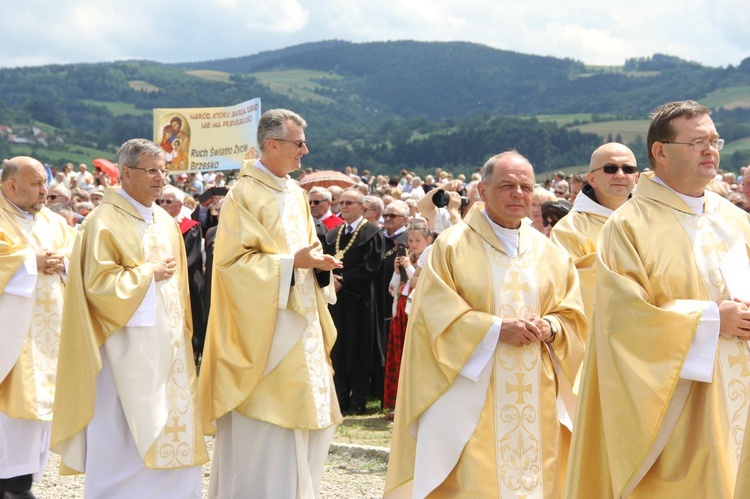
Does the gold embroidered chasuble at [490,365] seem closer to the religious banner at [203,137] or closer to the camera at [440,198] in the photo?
the camera at [440,198]

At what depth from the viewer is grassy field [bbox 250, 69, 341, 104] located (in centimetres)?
15212

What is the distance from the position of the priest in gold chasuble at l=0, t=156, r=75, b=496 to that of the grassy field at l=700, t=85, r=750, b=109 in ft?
303

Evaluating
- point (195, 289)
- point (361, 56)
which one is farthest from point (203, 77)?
point (195, 289)

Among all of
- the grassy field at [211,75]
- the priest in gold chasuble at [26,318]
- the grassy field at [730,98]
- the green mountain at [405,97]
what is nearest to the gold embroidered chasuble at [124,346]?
the priest in gold chasuble at [26,318]

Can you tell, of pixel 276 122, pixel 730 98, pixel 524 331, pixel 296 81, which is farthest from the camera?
pixel 296 81

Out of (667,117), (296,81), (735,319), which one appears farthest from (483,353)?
(296,81)

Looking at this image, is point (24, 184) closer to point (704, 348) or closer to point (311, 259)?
point (311, 259)

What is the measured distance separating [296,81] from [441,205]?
16178 cm

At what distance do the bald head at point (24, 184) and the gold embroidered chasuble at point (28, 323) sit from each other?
68 mm

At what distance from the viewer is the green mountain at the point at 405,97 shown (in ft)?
240

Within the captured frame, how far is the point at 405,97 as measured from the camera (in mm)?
170750

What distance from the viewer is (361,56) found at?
185m

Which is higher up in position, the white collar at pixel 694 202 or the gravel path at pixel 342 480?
the white collar at pixel 694 202

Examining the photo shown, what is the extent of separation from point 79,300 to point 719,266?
12.1ft
